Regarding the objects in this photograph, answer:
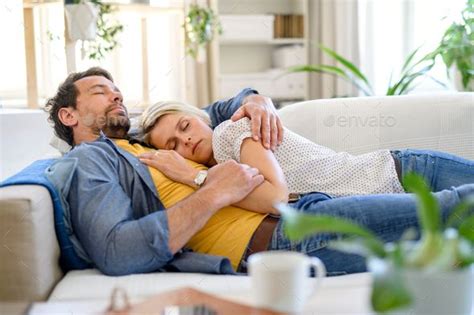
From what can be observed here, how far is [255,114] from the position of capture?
1.50 meters

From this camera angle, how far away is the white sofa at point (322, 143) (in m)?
1.06

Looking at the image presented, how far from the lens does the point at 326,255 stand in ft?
4.19

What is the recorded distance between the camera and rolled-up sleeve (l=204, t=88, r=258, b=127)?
1.70 metres

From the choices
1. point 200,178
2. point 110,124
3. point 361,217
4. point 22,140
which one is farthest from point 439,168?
point 22,140

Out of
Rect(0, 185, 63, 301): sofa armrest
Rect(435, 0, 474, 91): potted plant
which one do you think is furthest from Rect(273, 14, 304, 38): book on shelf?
Rect(0, 185, 63, 301): sofa armrest

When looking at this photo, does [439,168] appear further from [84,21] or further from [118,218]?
[84,21]

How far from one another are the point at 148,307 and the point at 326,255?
54 centimetres

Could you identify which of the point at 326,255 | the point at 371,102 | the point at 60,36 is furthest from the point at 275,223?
the point at 60,36

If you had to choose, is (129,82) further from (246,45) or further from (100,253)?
(100,253)

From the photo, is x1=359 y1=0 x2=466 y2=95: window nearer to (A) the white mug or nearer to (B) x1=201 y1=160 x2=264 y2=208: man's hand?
(B) x1=201 y1=160 x2=264 y2=208: man's hand

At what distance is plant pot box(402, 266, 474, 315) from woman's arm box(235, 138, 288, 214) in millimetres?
597

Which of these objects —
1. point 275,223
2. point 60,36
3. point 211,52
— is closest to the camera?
point 275,223

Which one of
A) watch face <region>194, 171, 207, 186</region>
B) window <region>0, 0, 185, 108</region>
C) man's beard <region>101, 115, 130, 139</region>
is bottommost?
watch face <region>194, 171, 207, 186</region>

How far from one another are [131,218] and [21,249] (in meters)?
0.22
